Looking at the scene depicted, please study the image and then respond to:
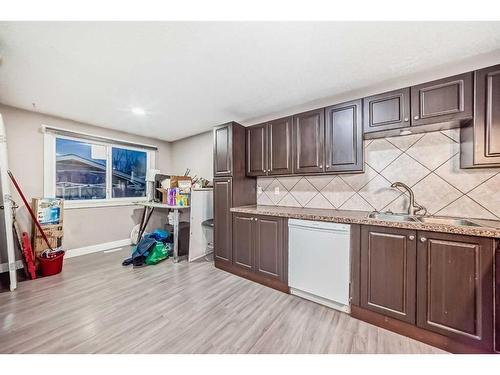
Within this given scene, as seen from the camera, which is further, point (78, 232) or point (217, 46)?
point (78, 232)

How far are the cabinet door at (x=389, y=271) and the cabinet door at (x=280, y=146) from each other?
45.8 inches

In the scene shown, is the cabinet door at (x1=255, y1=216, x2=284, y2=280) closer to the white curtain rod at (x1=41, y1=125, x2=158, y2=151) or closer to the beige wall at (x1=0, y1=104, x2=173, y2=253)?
the beige wall at (x1=0, y1=104, x2=173, y2=253)

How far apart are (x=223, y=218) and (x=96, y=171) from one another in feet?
8.75

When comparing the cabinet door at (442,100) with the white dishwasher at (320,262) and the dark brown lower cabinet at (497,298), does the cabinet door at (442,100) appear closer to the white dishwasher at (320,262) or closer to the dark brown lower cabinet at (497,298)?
the dark brown lower cabinet at (497,298)

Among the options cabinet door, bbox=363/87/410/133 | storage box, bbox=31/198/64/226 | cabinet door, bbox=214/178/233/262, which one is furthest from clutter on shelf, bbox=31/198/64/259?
cabinet door, bbox=363/87/410/133

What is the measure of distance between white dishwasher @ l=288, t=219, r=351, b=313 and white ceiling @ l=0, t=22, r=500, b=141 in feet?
4.82

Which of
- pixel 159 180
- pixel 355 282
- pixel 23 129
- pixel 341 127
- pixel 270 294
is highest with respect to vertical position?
pixel 23 129

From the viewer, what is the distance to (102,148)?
3.56 metres

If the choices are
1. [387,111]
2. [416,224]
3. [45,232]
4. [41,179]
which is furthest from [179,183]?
[416,224]

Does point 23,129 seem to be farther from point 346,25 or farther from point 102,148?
point 346,25

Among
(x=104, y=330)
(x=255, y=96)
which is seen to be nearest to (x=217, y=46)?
(x=255, y=96)

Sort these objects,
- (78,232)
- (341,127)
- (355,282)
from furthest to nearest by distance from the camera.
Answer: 1. (78,232)
2. (341,127)
3. (355,282)
